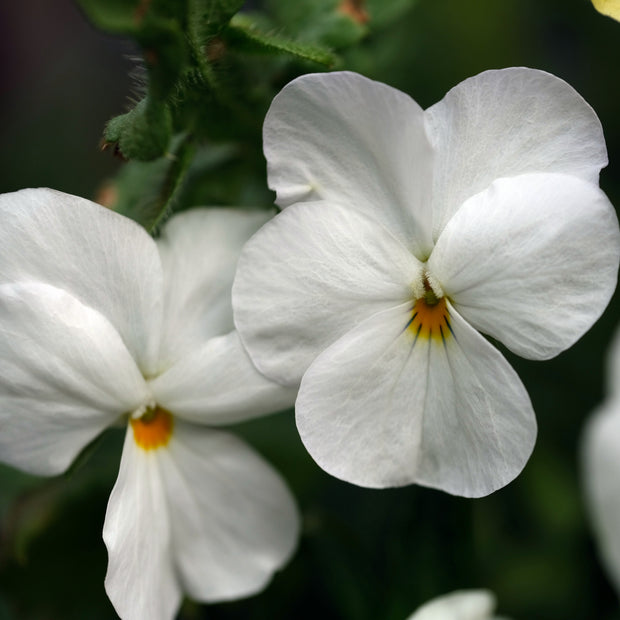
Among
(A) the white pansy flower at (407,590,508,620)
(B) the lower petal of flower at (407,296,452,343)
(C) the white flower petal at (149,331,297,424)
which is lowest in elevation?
(A) the white pansy flower at (407,590,508,620)

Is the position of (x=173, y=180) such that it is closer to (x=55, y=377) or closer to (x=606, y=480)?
(x=55, y=377)

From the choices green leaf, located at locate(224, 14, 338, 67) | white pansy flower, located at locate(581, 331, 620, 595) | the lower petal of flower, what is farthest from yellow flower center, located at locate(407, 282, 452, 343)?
white pansy flower, located at locate(581, 331, 620, 595)

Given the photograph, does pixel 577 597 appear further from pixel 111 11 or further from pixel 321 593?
pixel 111 11

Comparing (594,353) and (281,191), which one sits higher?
(281,191)

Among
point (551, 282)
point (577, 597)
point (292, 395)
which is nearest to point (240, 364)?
point (292, 395)

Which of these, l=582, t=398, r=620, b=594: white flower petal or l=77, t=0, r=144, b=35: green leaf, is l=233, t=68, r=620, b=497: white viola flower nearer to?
l=77, t=0, r=144, b=35: green leaf

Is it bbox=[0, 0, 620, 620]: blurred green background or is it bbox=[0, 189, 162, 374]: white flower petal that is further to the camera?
bbox=[0, 0, 620, 620]: blurred green background
